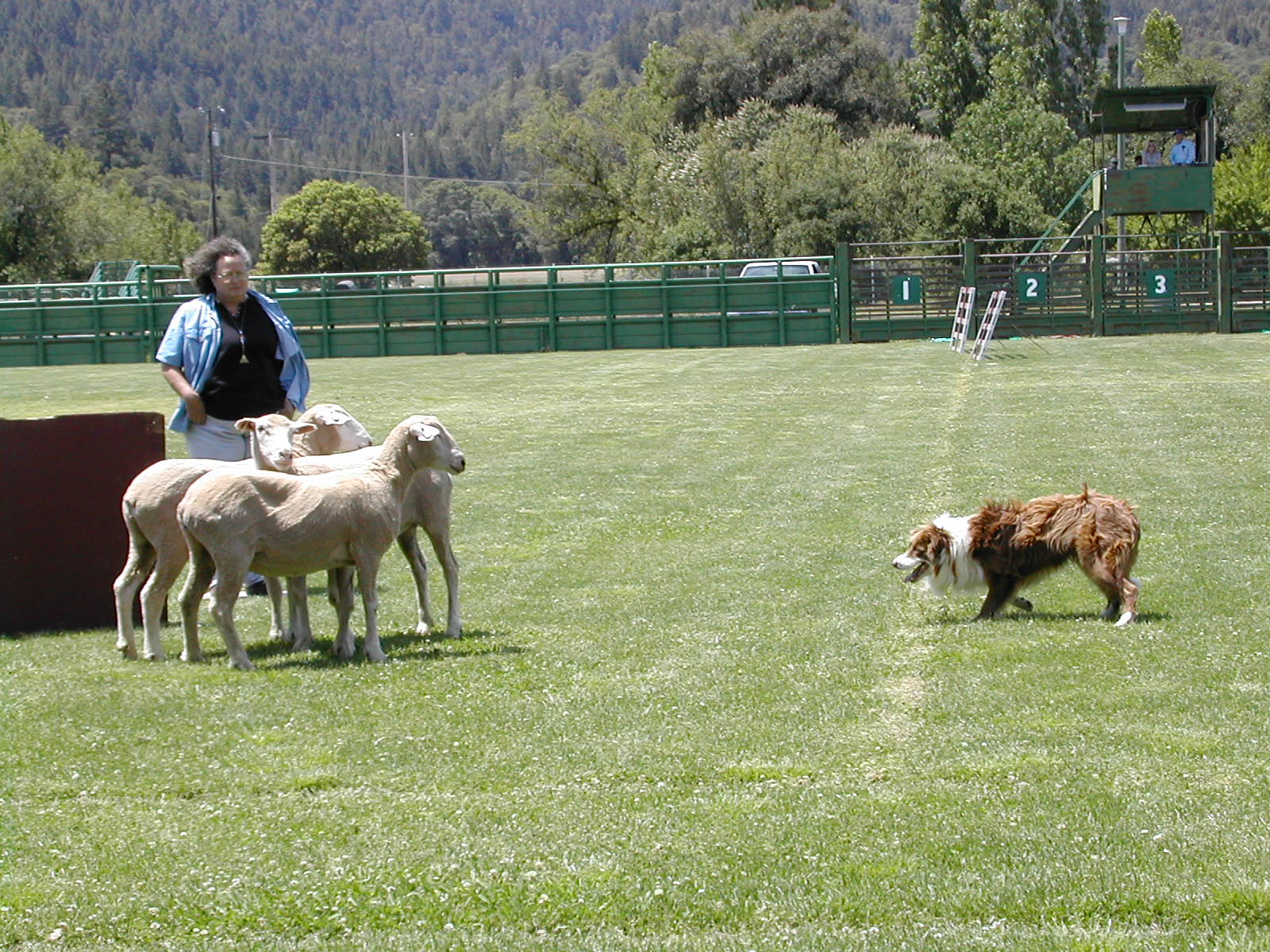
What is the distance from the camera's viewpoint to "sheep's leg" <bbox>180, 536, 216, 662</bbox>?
316 inches

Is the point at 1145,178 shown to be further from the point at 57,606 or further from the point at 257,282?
the point at 57,606

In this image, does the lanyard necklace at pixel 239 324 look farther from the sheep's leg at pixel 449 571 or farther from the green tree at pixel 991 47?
the green tree at pixel 991 47

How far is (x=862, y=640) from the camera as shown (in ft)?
27.5

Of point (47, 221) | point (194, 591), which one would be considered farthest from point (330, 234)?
point (194, 591)

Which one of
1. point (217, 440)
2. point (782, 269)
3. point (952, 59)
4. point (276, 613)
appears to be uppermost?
point (952, 59)

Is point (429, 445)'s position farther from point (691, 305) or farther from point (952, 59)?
point (952, 59)

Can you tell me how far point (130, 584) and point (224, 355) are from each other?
154 cm

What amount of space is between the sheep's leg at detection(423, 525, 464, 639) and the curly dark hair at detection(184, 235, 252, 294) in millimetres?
1987

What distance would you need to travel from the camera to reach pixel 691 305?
39281mm

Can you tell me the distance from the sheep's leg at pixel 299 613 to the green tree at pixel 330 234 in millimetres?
87271

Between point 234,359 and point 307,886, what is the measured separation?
191 inches

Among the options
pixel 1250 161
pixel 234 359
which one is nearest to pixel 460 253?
pixel 1250 161

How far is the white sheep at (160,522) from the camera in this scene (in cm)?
816

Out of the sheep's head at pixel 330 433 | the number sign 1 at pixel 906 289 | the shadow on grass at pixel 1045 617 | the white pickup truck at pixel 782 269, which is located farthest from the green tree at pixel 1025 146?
the sheep's head at pixel 330 433
